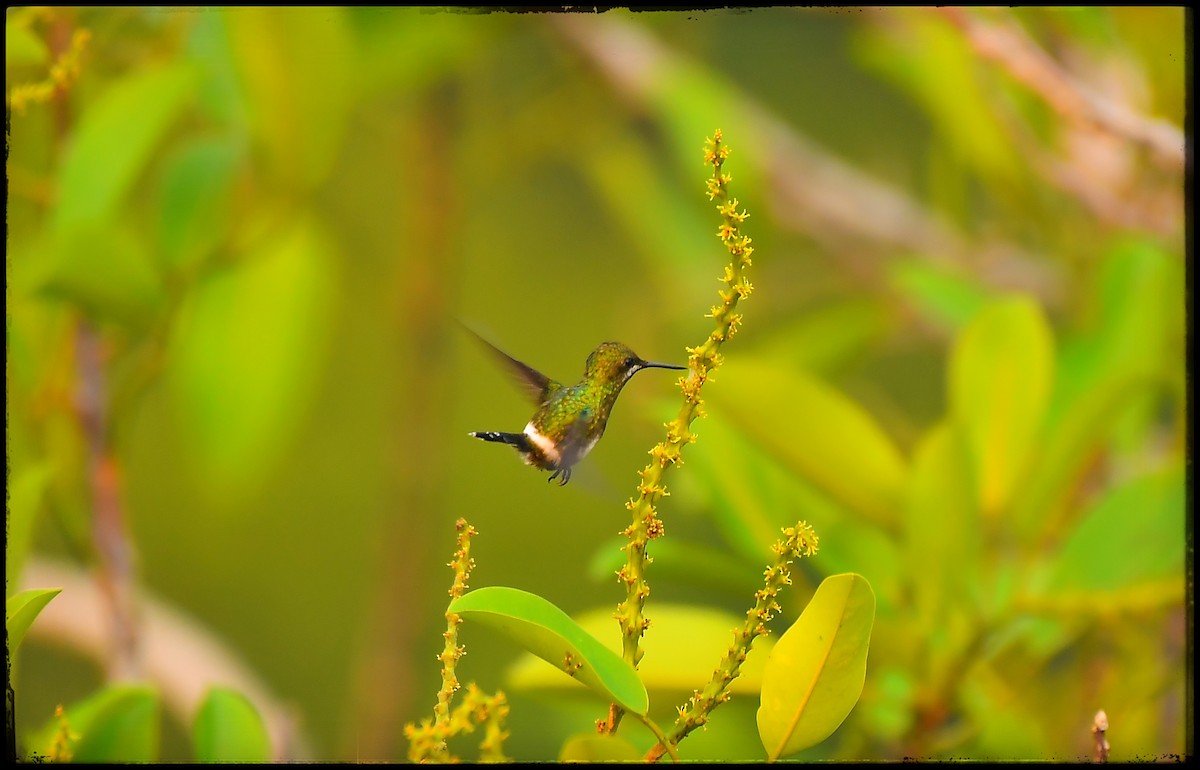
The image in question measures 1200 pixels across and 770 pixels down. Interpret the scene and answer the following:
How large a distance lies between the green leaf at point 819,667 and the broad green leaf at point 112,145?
0.34 m

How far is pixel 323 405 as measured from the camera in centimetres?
121

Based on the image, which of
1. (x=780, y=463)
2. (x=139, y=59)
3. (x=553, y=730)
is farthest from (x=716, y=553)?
(x=139, y=59)

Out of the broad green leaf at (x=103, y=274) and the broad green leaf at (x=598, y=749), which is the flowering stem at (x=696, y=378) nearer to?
the broad green leaf at (x=598, y=749)

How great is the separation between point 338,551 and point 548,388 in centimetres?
86

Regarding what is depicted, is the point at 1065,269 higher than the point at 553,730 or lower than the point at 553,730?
higher

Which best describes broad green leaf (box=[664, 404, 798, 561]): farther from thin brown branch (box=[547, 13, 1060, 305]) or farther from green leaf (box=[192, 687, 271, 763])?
thin brown branch (box=[547, 13, 1060, 305])

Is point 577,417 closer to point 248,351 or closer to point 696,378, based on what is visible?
point 696,378

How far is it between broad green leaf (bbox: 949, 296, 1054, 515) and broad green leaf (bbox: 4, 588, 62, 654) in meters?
0.35

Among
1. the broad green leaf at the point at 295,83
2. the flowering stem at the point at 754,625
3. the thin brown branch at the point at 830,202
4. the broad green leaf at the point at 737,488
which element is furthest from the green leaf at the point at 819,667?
the thin brown branch at the point at 830,202

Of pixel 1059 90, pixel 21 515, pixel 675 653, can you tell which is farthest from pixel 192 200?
pixel 1059 90

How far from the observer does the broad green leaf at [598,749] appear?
281 millimetres

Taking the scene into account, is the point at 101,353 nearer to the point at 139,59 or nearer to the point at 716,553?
the point at 139,59

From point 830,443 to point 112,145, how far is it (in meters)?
0.34

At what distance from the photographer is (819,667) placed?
0.29 metres
